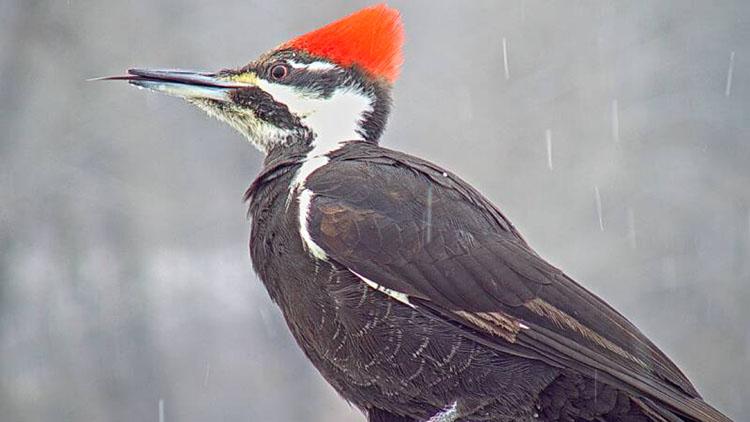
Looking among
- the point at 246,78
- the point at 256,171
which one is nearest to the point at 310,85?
the point at 246,78

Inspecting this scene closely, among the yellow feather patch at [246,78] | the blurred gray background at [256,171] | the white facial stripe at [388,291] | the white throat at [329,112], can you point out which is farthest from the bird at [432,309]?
the blurred gray background at [256,171]

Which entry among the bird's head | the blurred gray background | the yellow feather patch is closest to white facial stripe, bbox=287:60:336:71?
the bird's head

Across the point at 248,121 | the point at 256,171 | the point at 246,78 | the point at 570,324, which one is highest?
the point at 256,171

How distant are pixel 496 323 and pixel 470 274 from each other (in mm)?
176

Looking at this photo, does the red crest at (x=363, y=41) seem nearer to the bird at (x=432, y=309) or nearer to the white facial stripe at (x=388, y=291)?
the bird at (x=432, y=309)

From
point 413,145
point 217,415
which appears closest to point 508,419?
point 217,415

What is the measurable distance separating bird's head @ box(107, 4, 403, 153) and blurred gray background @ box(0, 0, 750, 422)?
12.4ft

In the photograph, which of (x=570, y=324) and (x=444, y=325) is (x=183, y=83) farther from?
(x=570, y=324)

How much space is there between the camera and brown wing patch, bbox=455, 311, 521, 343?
131 inches

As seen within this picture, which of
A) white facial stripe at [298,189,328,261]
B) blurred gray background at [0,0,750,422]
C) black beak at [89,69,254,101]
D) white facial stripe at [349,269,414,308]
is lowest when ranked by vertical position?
white facial stripe at [349,269,414,308]

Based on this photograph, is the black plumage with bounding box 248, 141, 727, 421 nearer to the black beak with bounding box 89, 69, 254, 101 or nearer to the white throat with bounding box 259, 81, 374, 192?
the white throat with bounding box 259, 81, 374, 192

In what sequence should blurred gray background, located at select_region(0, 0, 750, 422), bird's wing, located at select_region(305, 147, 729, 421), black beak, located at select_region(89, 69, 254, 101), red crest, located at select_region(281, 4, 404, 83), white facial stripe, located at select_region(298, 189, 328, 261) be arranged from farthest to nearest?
blurred gray background, located at select_region(0, 0, 750, 422), red crest, located at select_region(281, 4, 404, 83), black beak, located at select_region(89, 69, 254, 101), white facial stripe, located at select_region(298, 189, 328, 261), bird's wing, located at select_region(305, 147, 729, 421)

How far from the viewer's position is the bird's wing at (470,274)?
3.30 metres

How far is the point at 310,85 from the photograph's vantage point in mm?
3941
